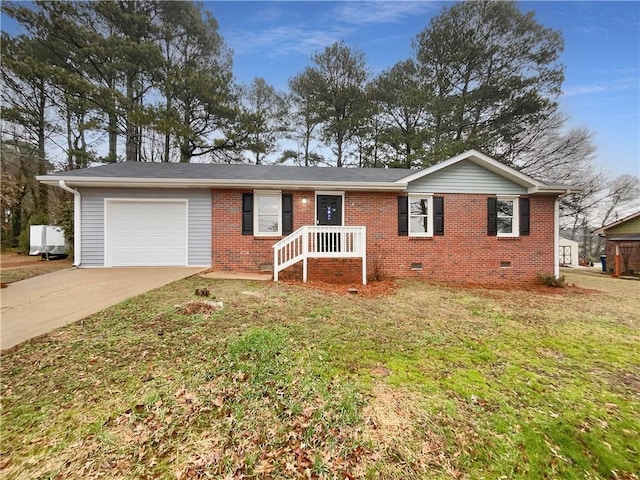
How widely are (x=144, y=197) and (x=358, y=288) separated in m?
6.92

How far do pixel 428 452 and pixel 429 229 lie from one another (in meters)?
7.40

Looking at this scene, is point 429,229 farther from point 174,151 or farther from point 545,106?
point 174,151

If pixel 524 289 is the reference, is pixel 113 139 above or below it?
above

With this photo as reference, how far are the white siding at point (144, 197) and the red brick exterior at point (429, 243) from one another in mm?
321

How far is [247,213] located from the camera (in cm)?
807

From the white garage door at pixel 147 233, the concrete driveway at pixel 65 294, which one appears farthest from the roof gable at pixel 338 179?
the concrete driveway at pixel 65 294

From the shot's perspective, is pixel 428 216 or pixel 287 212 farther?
pixel 428 216

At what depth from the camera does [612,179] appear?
794 inches

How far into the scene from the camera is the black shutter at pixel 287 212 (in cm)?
820

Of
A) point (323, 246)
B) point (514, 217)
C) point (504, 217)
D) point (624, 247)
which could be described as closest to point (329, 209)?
point (323, 246)

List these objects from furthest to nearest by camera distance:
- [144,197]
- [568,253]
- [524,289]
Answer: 1. [568,253]
2. [144,197]
3. [524,289]

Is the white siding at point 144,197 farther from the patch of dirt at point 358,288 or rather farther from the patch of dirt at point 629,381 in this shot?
the patch of dirt at point 629,381

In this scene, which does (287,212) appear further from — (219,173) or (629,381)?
(629,381)

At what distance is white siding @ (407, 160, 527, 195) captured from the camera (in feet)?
27.6
